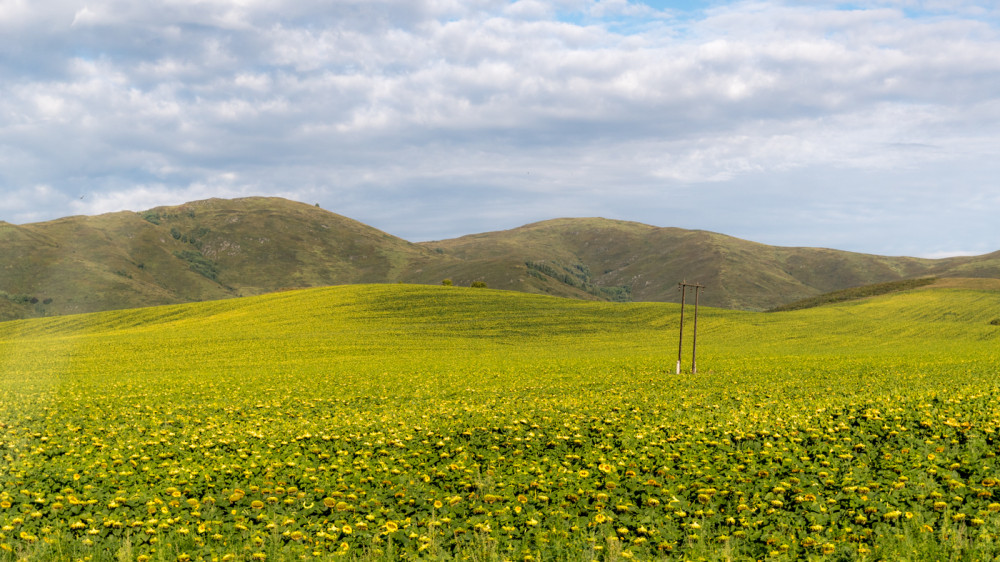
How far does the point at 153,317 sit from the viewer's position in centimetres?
10644

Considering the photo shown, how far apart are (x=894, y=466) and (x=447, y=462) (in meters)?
10.8

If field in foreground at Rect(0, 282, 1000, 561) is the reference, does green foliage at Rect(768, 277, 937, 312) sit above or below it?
above

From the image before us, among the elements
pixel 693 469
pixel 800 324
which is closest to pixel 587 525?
pixel 693 469

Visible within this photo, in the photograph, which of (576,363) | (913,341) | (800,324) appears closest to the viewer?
(576,363)

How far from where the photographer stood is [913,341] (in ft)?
261

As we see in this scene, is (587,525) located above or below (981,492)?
below

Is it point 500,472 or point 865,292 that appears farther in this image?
point 865,292

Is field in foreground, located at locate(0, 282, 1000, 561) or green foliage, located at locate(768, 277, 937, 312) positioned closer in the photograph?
field in foreground, located at locate(0, 282, 1000, 561)

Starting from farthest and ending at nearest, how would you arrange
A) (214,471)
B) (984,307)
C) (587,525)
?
(984,307)
(214,471)
(587,525)

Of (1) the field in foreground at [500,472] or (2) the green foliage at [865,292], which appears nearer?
(1) the field in foreground at [500,472]

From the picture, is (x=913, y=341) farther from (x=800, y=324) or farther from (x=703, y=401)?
(x=703, y=401)

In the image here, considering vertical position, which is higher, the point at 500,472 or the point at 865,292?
the point at 865,292

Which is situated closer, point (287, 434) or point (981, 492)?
point (981, 492)

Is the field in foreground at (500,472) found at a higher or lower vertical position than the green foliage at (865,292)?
lower
